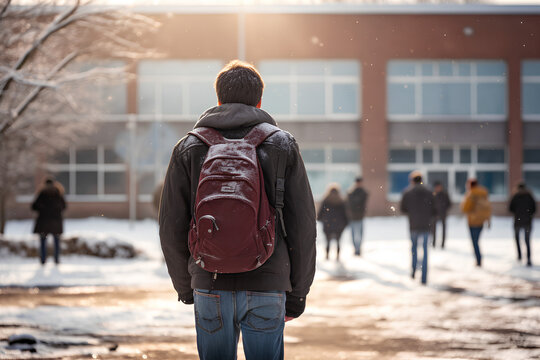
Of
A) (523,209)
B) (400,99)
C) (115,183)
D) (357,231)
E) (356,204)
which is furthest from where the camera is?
(400,99)

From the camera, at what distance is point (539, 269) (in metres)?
15.4

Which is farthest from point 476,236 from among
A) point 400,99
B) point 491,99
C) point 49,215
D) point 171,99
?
point 171,99

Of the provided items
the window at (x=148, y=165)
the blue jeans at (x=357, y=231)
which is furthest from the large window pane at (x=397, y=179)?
the blue jeans at (x=357, y=231)

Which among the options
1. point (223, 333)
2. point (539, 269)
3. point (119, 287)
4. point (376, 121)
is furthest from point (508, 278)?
point (376, 121)

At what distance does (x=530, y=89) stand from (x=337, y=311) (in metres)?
29.3

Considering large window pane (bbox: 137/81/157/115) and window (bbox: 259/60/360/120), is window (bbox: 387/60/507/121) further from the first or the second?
large window pane (bbox: 137/81/157/115)

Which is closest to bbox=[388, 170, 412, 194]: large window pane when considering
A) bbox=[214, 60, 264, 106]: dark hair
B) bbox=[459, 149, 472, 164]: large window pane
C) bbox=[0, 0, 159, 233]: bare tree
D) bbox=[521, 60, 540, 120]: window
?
bbox=[459, 149, 472, 164]: large window pane

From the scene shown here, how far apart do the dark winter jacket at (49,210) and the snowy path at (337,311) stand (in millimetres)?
783

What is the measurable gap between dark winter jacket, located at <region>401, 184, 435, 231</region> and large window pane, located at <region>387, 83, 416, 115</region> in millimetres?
23431

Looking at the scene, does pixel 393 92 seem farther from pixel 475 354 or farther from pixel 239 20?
pixel 475 354

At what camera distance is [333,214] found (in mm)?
17812

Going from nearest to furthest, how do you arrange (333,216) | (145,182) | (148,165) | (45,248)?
(45,248)
(333,216)
(148,165)
(145,182)

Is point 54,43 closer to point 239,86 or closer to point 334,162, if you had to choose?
point 239,86

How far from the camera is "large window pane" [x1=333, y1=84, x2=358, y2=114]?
1428 inches
